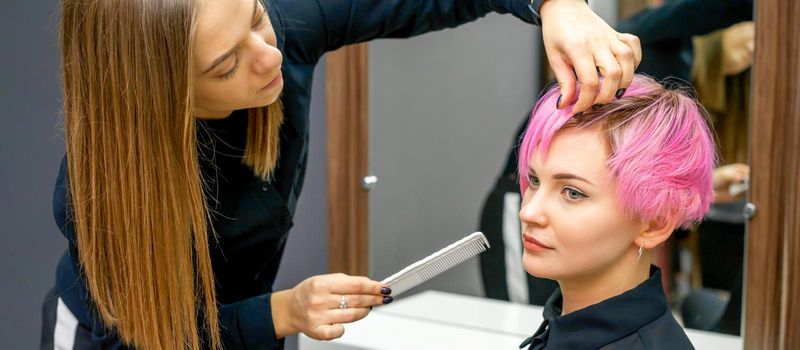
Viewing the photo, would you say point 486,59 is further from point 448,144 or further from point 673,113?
point 673,113

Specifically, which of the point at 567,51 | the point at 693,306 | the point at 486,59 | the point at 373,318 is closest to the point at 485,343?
the point at 373,318

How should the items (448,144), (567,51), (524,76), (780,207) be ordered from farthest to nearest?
(448,144), (524,76), (780,207), (567,51)

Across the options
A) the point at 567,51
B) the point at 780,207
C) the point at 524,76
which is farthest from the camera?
the point at 524,76

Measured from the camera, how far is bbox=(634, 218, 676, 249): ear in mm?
1098

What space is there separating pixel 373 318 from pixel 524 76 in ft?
2.23

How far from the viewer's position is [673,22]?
178 cm

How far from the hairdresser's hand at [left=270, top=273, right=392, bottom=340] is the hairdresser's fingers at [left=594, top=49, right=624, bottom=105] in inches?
15.4

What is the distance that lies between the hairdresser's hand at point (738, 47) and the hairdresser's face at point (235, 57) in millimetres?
956

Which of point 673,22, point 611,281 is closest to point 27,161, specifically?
point 611,281

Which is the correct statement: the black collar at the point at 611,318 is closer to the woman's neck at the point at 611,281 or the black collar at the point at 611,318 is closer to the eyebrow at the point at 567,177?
the woman's neck at the point at 611,281

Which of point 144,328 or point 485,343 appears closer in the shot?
point 144,328

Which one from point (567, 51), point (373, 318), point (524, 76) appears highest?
point (567, 51)

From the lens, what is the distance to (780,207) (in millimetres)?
1615

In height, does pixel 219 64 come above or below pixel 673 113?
above
